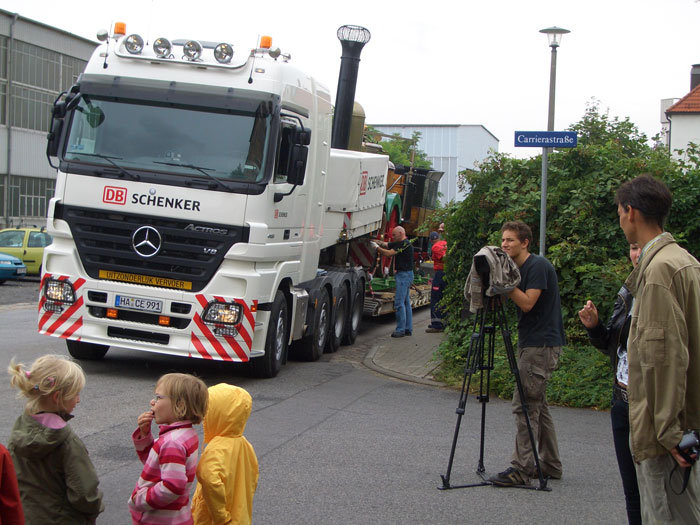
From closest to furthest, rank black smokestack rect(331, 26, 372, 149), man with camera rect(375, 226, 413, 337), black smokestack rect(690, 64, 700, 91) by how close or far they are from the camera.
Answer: man with camera rect(375, 226, 413, 337)
black smokestack rect(331, 26, 372, 149)
black smokestack rect(690, 64, 700, 91)

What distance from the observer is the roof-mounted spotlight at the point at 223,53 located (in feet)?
32.7

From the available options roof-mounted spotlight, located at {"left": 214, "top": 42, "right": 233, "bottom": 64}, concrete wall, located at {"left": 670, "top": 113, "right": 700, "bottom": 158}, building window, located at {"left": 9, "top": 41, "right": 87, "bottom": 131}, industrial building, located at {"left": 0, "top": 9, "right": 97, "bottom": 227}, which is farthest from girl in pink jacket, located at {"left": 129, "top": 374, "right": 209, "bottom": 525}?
concrete wall, located at {"left": 670, "top": 113, "right": 700, "bottom": 158}

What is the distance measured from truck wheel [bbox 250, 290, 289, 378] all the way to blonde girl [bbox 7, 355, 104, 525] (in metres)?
6.74

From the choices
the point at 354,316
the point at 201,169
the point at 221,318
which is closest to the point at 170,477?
the point at 221,318

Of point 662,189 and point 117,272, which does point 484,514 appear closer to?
point 662,189

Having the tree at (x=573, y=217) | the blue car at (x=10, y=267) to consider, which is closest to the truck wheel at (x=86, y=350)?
the tree at (x=573, y=217)

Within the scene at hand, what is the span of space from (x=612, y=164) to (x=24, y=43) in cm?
3815

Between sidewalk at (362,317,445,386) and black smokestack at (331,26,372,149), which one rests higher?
black smokestack at (331,26,372,149)

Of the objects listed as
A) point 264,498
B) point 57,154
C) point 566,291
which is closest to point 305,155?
point 57,154

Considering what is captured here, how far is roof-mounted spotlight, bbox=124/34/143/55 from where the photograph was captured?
33.2 feet

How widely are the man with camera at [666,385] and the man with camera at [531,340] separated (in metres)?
2.52

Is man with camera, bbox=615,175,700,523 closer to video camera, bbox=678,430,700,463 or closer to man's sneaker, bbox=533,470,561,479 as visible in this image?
video camera, bbox=678,430,700,463

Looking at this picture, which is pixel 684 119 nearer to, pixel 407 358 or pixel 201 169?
pixel 407 358

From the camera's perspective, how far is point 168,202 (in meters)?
9.54
